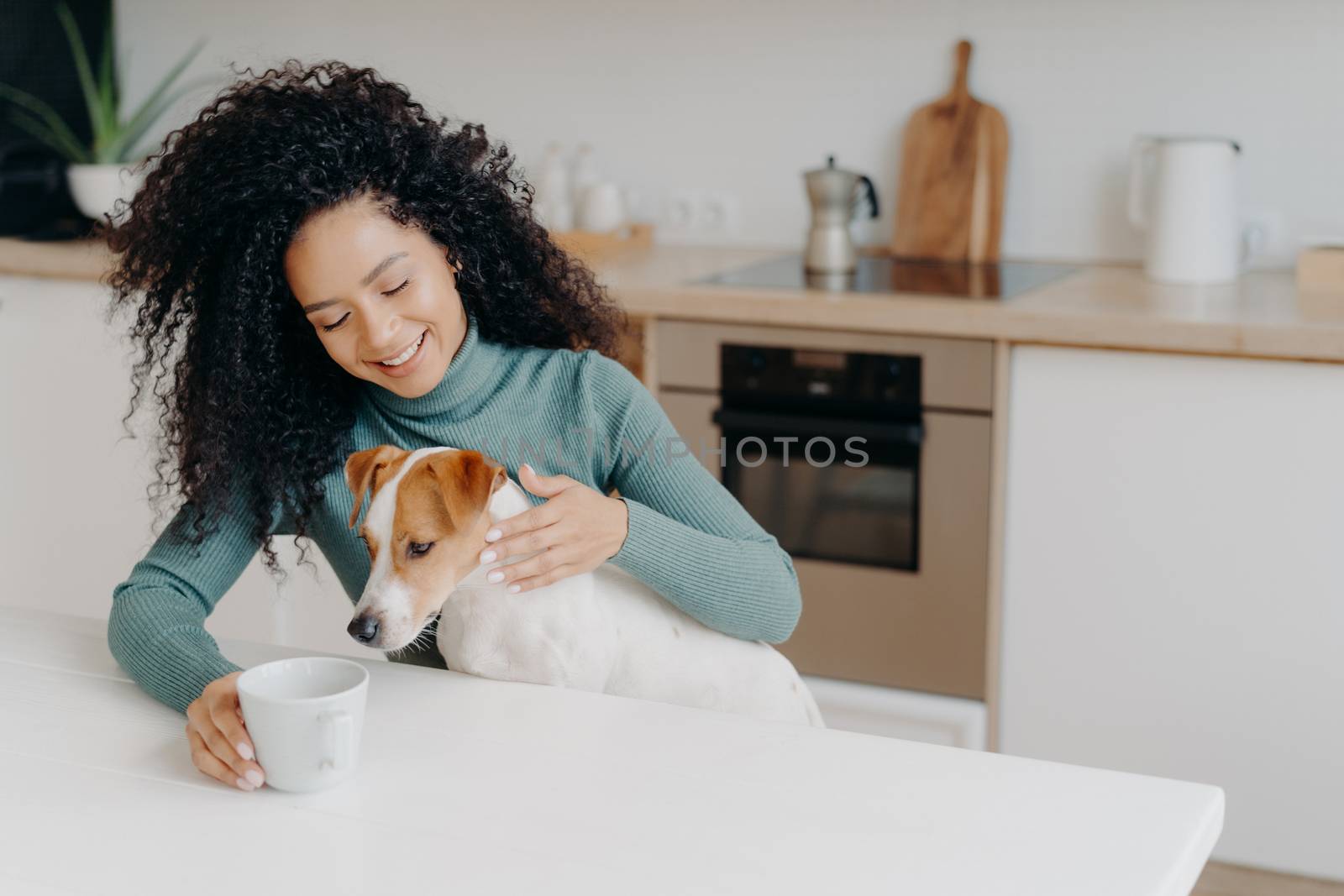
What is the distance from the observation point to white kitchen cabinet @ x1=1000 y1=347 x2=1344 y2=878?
2078mm

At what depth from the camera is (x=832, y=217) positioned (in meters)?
2.57

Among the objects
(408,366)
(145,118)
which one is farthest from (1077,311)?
(145,118)

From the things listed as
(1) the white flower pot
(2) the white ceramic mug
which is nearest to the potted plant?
(1) the white flower pot

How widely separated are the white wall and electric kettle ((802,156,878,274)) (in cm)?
28

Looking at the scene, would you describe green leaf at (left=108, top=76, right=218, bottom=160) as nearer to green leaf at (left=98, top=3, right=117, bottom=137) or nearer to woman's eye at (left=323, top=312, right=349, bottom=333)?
green leaf at (left=98, top=3, right=117, bottom=137)

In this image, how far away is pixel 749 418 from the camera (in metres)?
2.39

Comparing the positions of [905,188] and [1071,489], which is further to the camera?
[905,188]

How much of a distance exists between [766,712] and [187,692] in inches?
19.2

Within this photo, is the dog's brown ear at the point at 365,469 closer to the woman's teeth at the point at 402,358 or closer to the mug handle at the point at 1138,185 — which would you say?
the woman's teeth at the point at 402,358

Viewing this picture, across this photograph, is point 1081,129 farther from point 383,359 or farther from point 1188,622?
point 383,359

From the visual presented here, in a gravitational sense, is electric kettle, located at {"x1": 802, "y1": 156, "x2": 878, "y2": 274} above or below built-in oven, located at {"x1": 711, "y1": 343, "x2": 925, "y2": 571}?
above

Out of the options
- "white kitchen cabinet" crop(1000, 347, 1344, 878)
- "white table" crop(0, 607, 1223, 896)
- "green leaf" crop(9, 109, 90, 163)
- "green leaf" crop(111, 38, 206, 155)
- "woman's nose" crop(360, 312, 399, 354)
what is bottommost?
"white kitchen cabinet" crop(1000, 347, 1344, 878)

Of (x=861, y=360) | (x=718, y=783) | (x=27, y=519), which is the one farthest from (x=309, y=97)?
(x=27, y=519)

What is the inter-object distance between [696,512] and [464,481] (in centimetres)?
31
